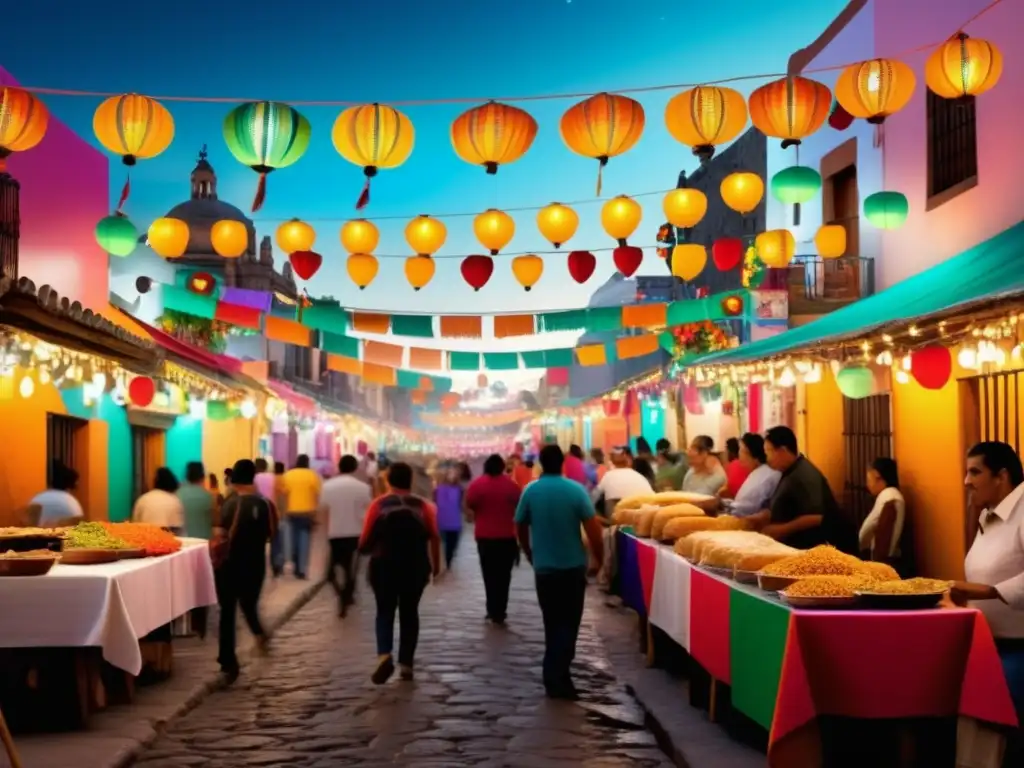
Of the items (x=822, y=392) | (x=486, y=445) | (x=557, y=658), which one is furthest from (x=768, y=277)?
(x=486, y=445)

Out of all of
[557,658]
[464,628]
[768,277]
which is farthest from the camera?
[768,277]

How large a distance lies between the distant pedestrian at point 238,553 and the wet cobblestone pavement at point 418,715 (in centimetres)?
44

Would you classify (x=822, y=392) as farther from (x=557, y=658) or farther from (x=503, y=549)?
(x=557, y=658)

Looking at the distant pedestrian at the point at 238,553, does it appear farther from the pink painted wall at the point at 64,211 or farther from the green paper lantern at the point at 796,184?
the green paper lantern at the point at 796,184

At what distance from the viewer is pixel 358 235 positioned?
654 inches

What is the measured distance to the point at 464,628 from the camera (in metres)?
15.8

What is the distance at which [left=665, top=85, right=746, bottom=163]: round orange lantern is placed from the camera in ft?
39.4

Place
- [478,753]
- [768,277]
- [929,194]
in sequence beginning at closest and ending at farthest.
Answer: [478,753]
[929,194]
[768,277]

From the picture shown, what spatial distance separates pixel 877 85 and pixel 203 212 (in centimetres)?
5287

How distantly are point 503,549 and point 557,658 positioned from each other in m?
5.55

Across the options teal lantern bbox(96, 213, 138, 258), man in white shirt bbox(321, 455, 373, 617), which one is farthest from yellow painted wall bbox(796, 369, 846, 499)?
teal lantern bbox(96, 213, 138, 258)

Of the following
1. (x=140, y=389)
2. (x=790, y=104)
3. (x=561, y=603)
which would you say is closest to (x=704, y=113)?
(x=790, y=104)

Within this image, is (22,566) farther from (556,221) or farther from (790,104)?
(556,221)

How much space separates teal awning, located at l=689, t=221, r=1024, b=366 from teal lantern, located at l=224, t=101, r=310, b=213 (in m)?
5.57
